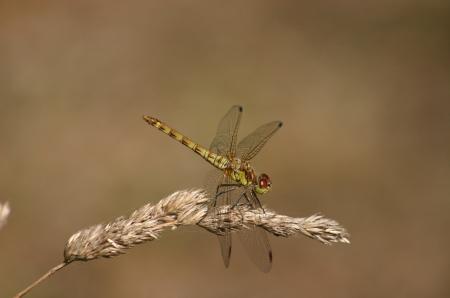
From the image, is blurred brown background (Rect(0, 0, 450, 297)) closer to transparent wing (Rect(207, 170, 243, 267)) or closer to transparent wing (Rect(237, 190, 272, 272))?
transparent wing (Rect(207, 170, 243, 267))

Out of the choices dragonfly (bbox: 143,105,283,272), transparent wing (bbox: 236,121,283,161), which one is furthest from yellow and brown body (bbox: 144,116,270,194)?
transparent wing (bbox: 236,121,283,161)

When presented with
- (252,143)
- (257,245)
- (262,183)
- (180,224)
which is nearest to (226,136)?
(252,143)

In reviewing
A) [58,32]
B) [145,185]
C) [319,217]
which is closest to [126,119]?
[145,185]

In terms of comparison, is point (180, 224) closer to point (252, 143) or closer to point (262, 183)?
point (262, 183)

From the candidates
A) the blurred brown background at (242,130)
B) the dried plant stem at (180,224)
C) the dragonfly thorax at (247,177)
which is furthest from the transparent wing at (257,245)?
the blurred brown background at (242,130)

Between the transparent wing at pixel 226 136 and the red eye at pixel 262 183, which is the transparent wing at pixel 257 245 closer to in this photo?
the red eye at pixel 262 183
